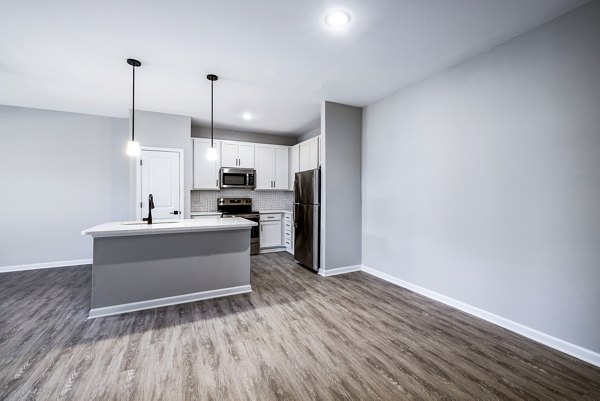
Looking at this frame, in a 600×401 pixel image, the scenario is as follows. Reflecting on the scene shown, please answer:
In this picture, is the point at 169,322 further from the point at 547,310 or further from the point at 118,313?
the point at 547,310

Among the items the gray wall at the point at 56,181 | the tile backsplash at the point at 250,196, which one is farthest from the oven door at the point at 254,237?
the gray wall at the point at 56,181

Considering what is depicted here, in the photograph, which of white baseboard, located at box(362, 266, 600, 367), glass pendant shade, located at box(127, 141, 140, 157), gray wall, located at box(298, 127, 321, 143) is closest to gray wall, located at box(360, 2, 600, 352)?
white baseboard, located at box(362, 266, 600, 367)

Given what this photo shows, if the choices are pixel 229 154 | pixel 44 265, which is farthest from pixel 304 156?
pixel 44 265

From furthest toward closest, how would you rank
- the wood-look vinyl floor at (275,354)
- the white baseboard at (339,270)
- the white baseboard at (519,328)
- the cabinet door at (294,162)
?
the cabinet door at (294,162) → the white baseboard at (339,270) → the white baseboard at (519,328) → the wood-look vinyl floor at (275,354)

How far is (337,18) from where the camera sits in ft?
6.88

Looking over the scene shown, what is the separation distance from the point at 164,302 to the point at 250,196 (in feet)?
10.6

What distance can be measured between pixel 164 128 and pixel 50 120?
1.98 m

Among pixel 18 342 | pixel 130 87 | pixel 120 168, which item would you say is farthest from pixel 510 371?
pixel 120 168

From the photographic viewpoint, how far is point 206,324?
8.16ft

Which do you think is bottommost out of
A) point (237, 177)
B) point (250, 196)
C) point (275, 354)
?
point (275, 354)

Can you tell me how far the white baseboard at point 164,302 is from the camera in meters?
2.65

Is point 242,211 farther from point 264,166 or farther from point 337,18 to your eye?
point 337,18

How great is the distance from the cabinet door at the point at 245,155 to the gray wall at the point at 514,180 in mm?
3198

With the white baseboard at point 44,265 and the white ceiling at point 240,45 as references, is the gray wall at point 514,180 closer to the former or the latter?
the white ceiling at point 240,45
